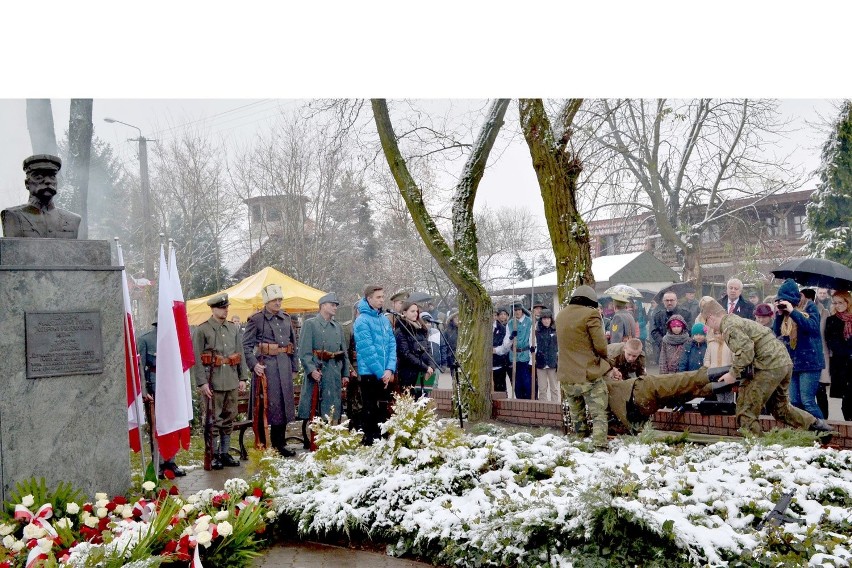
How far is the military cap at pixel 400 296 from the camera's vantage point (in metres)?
7.62

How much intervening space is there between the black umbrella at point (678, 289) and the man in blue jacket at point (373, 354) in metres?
3.32

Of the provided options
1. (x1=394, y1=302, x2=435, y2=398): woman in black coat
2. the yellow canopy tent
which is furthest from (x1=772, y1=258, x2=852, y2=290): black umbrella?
the yellow canopy tent

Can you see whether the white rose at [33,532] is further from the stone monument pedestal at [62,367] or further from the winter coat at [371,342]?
the winter coat at [371,342]

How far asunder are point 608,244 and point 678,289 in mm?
1054

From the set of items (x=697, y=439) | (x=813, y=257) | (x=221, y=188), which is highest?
(x=221, y=188)

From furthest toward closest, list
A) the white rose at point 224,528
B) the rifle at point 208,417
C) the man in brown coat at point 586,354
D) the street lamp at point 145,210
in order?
1. the street lamp at point 145,210
2. the rifle at point 208,417
3. the man in brown coat at point 586,354
4. the white rose at point 224,528

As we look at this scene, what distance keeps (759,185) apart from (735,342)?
260 cm

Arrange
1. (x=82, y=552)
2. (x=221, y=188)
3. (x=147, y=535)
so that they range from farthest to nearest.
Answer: (x=221, y=188) < (x=147, y=535) < (x=82, y=552)

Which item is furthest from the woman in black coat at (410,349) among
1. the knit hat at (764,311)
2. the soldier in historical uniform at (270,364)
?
the knit hat at (764,311)

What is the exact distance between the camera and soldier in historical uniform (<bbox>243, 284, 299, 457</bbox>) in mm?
6598

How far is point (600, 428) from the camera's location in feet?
19.2

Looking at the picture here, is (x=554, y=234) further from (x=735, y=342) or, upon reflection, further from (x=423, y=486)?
(x=423, y=486)

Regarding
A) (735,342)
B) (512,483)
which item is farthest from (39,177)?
(735,342)

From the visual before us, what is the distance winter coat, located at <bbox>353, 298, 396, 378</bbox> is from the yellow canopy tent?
1.49 m
